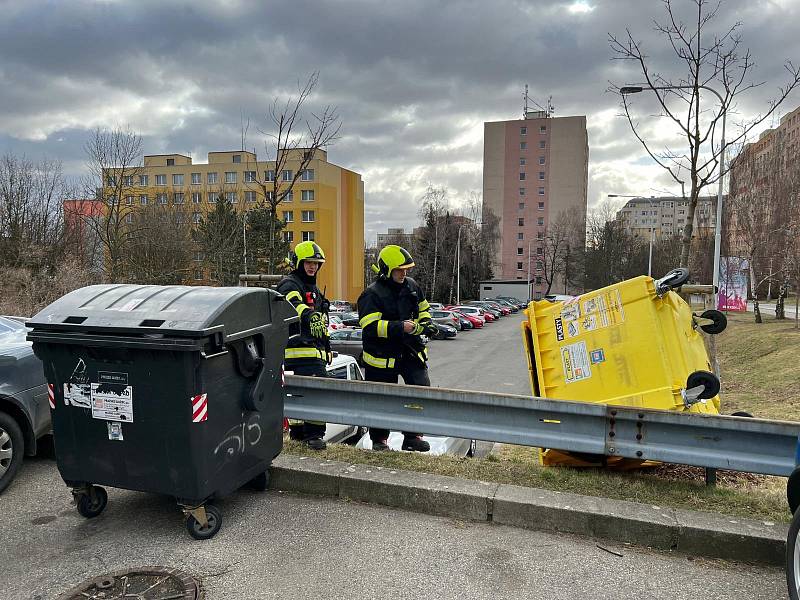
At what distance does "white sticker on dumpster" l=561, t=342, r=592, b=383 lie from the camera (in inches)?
174

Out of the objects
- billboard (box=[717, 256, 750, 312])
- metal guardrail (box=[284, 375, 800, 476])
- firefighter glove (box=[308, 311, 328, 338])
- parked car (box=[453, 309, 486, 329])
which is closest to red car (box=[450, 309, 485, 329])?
parked car (box=[453, 309, 486, 329])

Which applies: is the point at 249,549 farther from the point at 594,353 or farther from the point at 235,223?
the point at 235,223

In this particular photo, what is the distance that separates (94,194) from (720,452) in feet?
91.1

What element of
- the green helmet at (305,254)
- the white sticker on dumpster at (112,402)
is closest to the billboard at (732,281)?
the green helmet at (305,254)

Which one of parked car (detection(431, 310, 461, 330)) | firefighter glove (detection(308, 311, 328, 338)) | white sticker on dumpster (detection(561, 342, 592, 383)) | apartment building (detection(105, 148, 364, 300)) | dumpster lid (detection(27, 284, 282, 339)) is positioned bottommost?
parked car (detection(431, 310, 461, 330))

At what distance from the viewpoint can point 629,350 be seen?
415 cm

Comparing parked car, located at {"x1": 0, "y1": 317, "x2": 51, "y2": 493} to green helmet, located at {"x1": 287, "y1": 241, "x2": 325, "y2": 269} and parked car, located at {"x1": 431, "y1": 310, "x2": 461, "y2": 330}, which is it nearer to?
green helmet, located at {"x1": 287, "y1": 241, "x2": 325, "y2": 269}

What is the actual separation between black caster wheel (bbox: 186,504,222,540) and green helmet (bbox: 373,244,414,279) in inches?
94.7

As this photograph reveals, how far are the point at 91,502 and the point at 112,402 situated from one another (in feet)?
2.60

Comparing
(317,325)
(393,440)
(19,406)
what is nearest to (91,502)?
(19,406)

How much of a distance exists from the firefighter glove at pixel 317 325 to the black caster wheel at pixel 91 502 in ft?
6.45

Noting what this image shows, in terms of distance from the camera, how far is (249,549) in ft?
10.2

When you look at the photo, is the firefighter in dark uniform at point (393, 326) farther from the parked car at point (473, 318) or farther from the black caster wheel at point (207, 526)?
the parked car at point (473, 318)

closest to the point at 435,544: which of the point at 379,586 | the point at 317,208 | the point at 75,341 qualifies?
the point at 379,586
